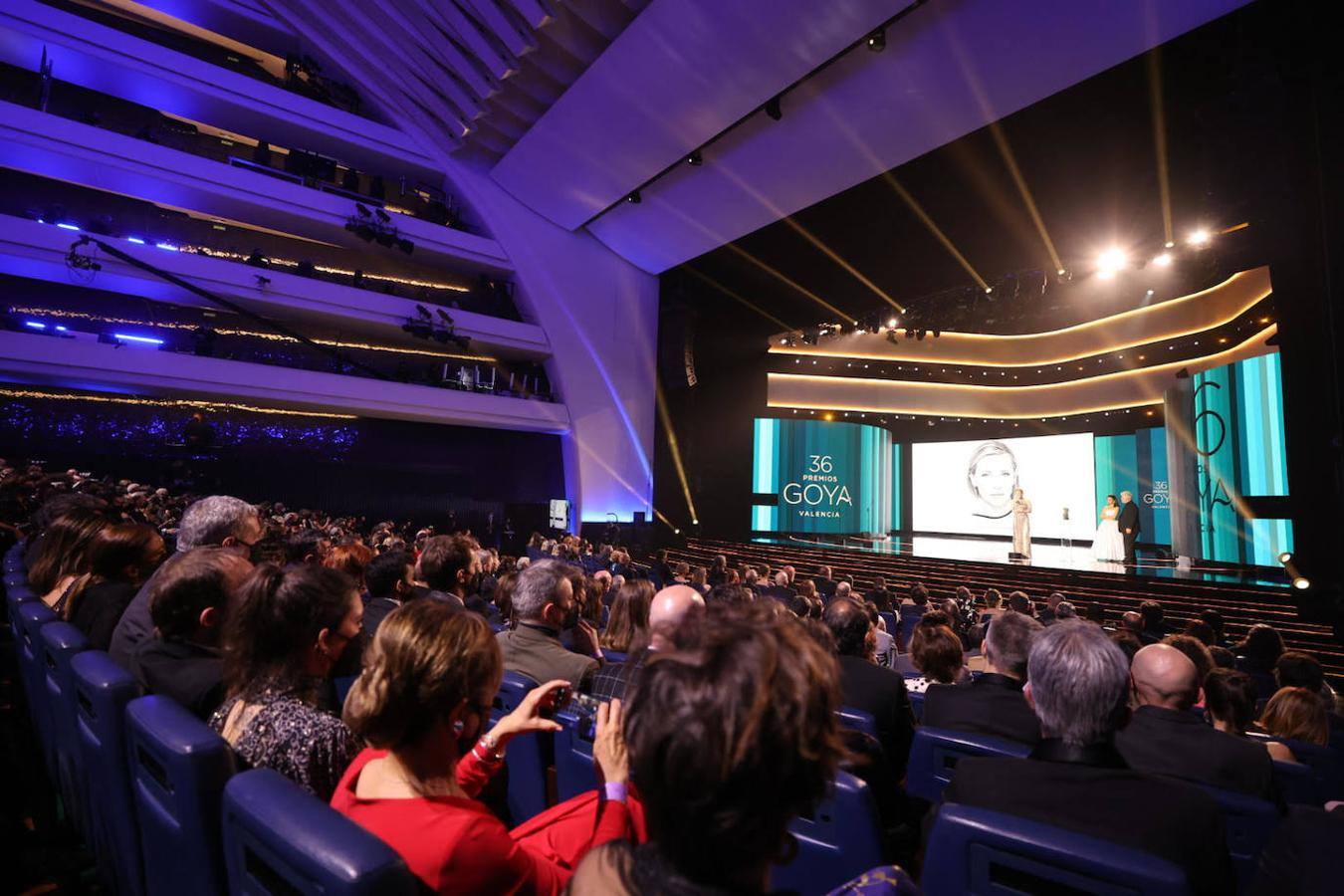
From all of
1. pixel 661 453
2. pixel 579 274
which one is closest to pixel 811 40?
pixel 579 274

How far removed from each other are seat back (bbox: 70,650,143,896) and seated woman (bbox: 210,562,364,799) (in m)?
0.22

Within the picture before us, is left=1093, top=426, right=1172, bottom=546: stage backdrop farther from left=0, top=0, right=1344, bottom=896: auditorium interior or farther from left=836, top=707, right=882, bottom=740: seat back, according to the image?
left=836, top=707, right=882, bottom=740: seat back

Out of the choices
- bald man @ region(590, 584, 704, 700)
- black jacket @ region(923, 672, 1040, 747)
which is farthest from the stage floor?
bald man @ region(590, 584, 704, 700)

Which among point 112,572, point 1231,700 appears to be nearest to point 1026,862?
point 1231,700

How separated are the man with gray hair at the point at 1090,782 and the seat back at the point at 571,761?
1.01 metres

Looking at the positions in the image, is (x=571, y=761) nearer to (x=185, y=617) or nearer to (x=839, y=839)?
(x=839, y=839)

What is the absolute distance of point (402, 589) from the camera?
351 cm

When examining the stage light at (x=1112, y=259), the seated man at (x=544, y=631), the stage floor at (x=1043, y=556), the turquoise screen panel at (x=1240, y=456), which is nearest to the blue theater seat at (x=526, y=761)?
the seated man at (x=544, y=631)

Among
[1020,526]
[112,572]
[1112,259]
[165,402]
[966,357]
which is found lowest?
[112,572]

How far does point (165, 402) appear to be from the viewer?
13062mm

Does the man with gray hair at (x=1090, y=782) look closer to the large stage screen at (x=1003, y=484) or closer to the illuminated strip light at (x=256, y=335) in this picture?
the illuminated strip light at (x=256, y=335)

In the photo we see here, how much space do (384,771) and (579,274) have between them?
15420 millimetres

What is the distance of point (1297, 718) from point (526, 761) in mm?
3283

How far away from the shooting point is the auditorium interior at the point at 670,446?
122 centimetres
